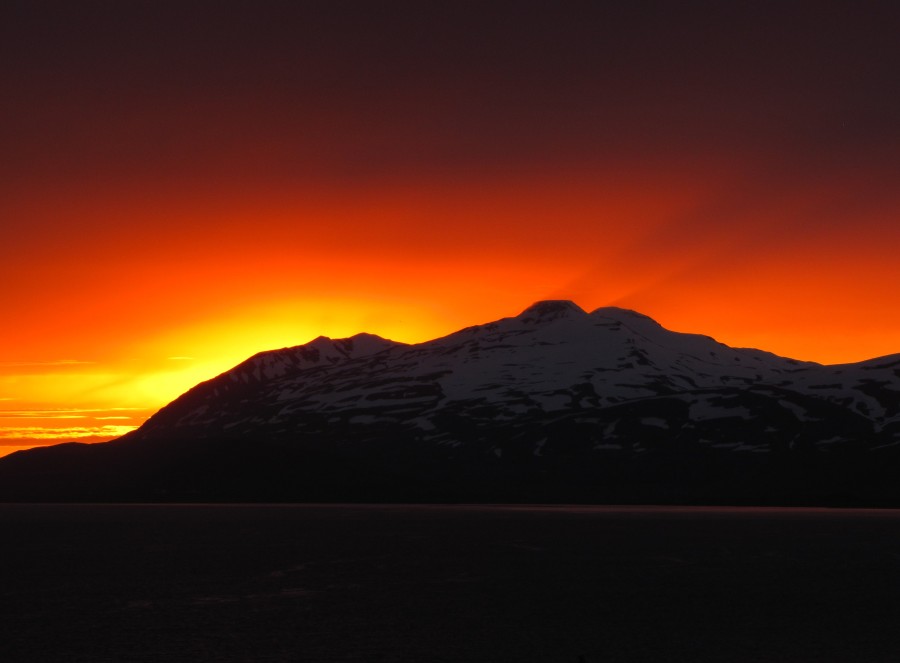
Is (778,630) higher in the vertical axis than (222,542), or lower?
lower

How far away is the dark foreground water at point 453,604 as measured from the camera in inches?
2928

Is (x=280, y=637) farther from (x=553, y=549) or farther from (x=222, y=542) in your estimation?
(x=222, y=542)

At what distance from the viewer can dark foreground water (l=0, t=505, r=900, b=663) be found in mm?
74375

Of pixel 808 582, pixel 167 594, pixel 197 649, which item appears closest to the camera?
pixel 197 649

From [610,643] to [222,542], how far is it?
124280 mm

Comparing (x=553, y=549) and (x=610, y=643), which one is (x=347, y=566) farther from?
(x=610, y=643)

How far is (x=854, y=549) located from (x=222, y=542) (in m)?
107

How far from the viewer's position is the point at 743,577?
411 feet

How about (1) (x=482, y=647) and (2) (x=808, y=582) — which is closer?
(1) (x=482, y=647)

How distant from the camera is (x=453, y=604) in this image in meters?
99.3

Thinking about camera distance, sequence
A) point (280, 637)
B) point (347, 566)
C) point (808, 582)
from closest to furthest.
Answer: point (280, 637), point (808, 582), point (347, 566)

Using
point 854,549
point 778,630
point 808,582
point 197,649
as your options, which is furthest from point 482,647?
point 854,549

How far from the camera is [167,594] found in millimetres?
107562

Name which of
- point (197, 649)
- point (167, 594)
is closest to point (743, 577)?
point (167, 594)
